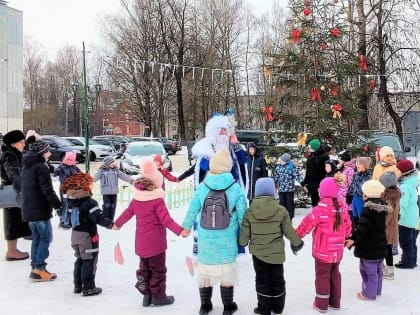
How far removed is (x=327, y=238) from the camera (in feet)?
16.3

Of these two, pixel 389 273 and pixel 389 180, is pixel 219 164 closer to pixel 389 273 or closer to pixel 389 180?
pixel 389 180

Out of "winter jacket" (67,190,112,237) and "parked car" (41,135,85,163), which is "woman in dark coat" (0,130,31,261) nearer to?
"winter jacket" (67,190,112,237)

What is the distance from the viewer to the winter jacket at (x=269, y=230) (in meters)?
4.70

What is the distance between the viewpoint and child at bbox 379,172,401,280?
6070 mm

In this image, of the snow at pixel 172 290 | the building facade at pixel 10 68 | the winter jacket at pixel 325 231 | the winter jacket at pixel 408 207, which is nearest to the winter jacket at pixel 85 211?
the snow at pixel 172 290

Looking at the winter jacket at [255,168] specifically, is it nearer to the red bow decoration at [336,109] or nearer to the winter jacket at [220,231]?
the red bow decoration at [336,109]

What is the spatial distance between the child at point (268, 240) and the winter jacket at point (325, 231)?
11.6 inches

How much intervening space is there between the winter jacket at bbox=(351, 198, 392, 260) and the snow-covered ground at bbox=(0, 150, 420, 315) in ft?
1.79

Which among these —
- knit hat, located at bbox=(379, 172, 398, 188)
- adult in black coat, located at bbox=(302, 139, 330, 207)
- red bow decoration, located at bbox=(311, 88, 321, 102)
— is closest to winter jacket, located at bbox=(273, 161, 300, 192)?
adult in black coat, located at bbox=(302, 139, 330, 207)

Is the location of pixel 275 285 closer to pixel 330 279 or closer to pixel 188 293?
pixel 330 279

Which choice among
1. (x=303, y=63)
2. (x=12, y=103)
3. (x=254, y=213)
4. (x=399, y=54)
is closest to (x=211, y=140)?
(x=254, y=213)

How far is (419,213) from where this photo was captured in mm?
6984

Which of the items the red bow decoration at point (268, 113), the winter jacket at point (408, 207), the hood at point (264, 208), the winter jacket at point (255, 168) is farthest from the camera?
the red bow decoration at point (268, 113)

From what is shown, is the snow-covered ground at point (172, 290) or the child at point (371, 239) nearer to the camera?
the snow-covered ground at point (172, 290)
